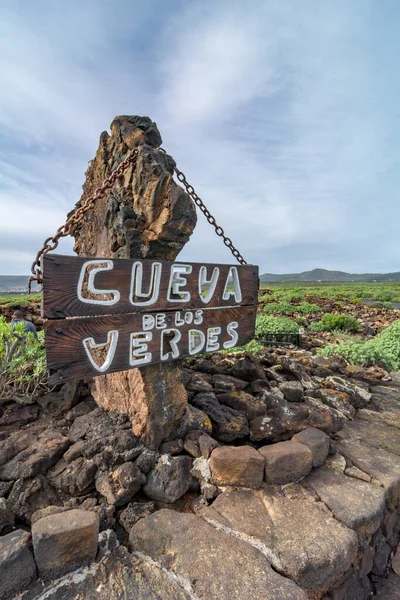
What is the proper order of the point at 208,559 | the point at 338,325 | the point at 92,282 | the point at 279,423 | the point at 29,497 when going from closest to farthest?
1. the point at 208,559
2. the point at 92,282
3. the point at 29,497
4. the point at 279,423
5. the point at 338,325

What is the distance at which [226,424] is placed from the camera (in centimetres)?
308

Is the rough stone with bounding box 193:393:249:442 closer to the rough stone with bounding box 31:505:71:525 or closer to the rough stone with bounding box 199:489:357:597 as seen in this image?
the rough stone with bounding box 199:489:357:597

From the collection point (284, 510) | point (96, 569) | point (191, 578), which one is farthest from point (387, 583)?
point (96, 569)

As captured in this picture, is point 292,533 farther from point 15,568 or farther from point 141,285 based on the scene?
point 141,285

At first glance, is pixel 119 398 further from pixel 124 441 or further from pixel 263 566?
pixel 263 566

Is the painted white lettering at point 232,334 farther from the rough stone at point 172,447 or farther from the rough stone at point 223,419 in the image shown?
the rough stone at point 172,447

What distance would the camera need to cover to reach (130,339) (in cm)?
230

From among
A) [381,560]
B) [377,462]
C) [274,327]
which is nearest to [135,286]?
[377,462]

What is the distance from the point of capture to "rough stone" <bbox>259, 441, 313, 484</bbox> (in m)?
2.52

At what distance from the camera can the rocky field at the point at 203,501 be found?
1.76 meters

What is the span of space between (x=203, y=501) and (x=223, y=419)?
85 cm

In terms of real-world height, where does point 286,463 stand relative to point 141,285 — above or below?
below

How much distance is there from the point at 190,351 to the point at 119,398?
93 centimetres

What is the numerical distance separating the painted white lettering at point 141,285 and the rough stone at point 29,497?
159 centimetres
